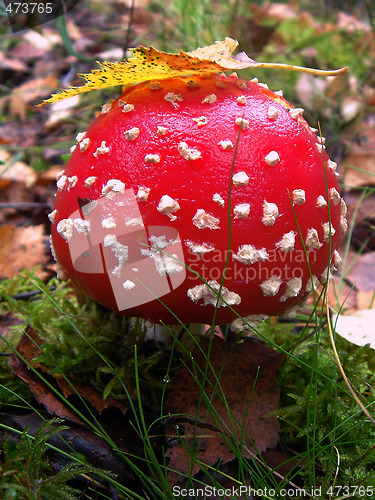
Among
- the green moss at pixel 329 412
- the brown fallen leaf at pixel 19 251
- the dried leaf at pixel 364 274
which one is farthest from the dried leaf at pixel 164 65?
the dried leaf at pixel 364 274

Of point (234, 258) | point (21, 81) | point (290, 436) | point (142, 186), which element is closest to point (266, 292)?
point (234, 258)

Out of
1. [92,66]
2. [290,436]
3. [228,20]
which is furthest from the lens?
[92,66]

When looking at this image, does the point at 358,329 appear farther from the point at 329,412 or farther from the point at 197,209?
the point at 197,209

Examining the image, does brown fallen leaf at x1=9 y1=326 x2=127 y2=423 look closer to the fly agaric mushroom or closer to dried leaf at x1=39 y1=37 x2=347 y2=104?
the fly agaric mushroom

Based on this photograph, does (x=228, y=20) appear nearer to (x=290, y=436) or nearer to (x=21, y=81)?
(x=21, y=81)

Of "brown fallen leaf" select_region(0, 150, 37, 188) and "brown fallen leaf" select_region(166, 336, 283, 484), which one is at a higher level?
"brown fallen leaf" select_region(0, 150, 37, 188)

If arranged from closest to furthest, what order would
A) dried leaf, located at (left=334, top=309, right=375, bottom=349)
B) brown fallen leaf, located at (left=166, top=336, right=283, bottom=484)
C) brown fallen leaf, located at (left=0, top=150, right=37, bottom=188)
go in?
brown fallen leaf, located at (left=166, top=336, right=283, bottom=484), dried leaf, located at (left=334, top=309, right=375, bottom=349), brown fallen leaf, located at (left=0, top=150, right=37, bottom=188)

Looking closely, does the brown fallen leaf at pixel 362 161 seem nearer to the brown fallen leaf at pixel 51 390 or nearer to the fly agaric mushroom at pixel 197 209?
the fly agaric mushroom at pixel 197 209

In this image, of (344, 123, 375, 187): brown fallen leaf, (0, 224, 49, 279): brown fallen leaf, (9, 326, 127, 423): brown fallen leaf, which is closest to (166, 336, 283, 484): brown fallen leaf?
(9, 326, 127, 423): brown fallen leaf

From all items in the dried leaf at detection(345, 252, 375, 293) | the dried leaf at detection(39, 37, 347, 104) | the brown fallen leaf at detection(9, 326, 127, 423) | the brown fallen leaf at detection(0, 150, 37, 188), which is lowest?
the dried leaf at detection(345, 252, 375, 293)
